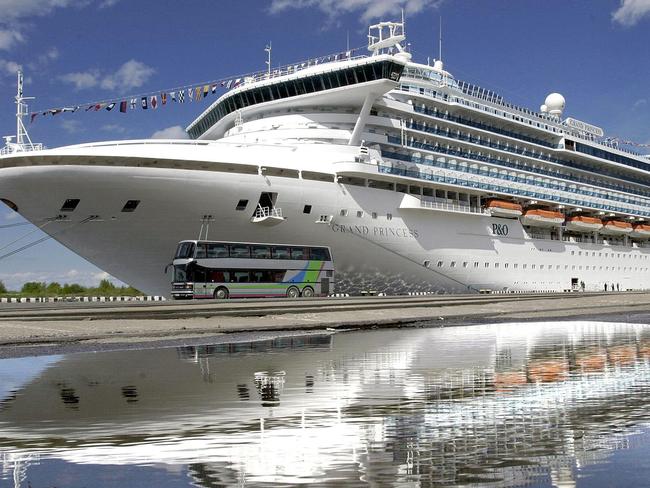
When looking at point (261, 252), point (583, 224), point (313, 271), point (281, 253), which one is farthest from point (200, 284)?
point (583, 224)

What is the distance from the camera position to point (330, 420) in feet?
20.2

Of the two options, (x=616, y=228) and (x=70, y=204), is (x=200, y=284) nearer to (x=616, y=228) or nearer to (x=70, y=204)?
(x=70, y=204)

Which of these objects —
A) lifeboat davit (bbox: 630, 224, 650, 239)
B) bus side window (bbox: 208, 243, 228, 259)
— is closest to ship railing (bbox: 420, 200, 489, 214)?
bus side window (bbox: 208, 243, 228, 259)

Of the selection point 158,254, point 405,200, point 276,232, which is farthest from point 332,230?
point 158,254

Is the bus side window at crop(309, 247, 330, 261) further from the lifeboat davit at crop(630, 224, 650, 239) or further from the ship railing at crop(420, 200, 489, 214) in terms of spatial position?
the lifeboat davit at crop(630, 224, 650, 239)

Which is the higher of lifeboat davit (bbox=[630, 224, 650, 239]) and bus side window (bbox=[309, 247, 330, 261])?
lifeboat davit (bbox=[630, 224, 650, 239])

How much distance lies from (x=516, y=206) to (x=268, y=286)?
1990cm

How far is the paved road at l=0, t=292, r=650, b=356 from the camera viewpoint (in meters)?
16.9

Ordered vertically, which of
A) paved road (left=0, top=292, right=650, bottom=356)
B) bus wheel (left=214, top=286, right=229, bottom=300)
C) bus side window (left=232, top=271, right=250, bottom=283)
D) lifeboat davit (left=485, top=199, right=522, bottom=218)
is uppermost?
lifeboat davit (left=485, top=199, right=522, bottom=218)

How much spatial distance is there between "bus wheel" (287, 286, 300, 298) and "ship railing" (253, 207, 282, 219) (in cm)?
469

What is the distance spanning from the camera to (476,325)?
21.6 m

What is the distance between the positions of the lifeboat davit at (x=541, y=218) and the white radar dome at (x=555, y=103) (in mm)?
17534

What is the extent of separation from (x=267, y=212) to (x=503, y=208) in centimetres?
1892

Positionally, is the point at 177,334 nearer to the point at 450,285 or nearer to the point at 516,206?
the point at 450,285
